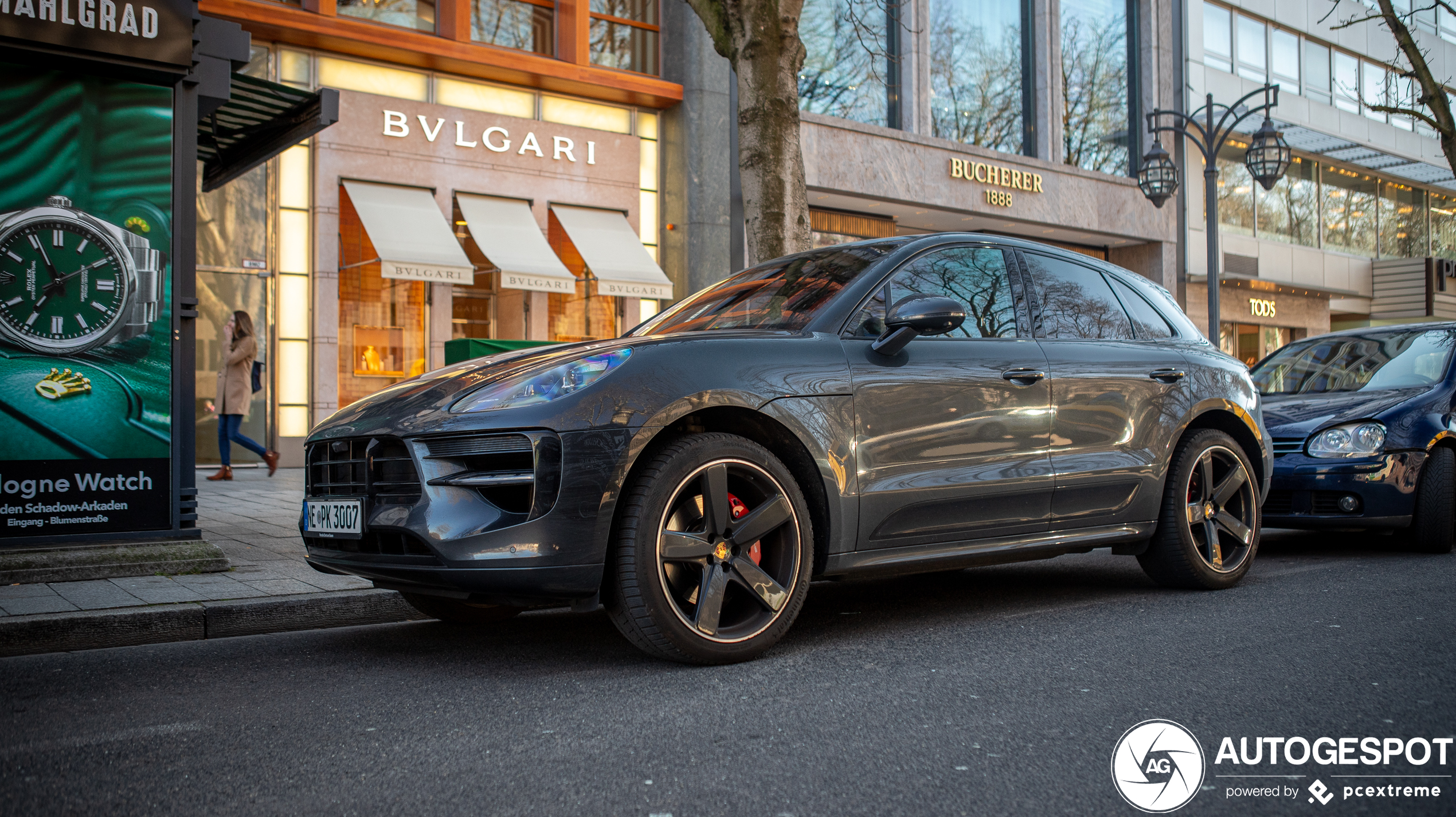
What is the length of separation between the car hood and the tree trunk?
3.46 metres

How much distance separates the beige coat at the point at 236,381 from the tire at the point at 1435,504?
1078cm

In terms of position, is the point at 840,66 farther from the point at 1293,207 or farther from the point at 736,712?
the point at 736,712

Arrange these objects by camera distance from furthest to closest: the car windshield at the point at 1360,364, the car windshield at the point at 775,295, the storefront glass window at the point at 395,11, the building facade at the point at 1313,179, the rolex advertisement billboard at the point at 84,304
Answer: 1. the building facade at the point at 1313,179
2. the storefront glass window at the point at 395,11
3. the car windshield at the point at 1360,364
4. the rolex advertisement billboard at the point at 84,304
5. the car windshield at the point at 775,295

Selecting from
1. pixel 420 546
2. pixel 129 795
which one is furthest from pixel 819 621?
pixel 129 795

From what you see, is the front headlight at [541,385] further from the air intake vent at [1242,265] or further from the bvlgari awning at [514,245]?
the air intake vent at [1242,265]

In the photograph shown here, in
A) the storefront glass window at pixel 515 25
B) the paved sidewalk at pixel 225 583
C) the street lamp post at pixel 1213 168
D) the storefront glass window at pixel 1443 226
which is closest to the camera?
the paved sidewalk at pixel 225 583

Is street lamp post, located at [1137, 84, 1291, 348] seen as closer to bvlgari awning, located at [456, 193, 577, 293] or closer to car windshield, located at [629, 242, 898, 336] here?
bvlgari awning, located at [456, 193, 577, 293]

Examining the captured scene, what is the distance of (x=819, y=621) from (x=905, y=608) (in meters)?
0.55

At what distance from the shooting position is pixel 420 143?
16594 mm

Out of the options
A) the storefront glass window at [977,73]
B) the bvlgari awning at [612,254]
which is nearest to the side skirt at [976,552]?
the bvlgari awning at [612,254]

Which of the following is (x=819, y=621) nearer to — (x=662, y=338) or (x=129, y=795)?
(x=662, y=338)

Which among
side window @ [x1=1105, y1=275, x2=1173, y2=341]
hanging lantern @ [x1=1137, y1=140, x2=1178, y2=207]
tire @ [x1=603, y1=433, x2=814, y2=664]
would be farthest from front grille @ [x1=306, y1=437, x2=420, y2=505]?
hanging lantern @ [x1=1137, y1=140, x2=1178, y2=207]

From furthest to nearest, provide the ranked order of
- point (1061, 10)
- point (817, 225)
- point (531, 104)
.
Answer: point (1061, 10) → point (817, 225) → point (531, 104)

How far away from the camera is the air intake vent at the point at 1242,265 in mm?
27281
